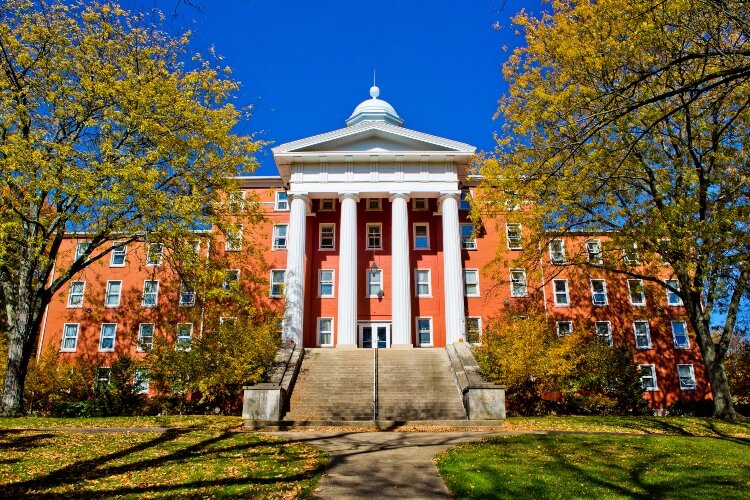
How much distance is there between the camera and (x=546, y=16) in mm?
21891

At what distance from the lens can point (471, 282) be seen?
35.1m

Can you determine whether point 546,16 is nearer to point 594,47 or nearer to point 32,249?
point 594,47

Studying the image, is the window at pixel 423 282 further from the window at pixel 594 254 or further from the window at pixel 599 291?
the window at pixel 599 291

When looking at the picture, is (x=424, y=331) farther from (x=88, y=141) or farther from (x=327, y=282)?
(x=88, y=141)

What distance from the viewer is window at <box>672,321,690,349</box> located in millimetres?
34406

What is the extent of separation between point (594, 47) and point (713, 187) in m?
8.13

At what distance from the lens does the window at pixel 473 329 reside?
1257 inches

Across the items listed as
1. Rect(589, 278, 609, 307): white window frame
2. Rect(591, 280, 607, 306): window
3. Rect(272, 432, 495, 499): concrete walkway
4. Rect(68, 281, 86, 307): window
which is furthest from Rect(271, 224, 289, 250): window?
Rect(272, 432, 495, 499): concrete walkway

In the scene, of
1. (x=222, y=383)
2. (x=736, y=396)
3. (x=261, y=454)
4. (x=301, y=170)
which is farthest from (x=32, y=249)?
(x=736, y=396)

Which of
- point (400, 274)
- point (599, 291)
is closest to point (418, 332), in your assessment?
point (400, 274)

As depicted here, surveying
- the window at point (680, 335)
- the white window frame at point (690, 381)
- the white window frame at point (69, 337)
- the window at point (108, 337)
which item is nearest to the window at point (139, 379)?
the window at point (108, 337)

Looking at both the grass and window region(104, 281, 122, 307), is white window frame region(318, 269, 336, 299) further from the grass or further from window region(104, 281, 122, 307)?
the grass

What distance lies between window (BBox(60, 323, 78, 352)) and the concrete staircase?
16910mm

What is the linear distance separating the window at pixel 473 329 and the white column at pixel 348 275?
6.86 meters
